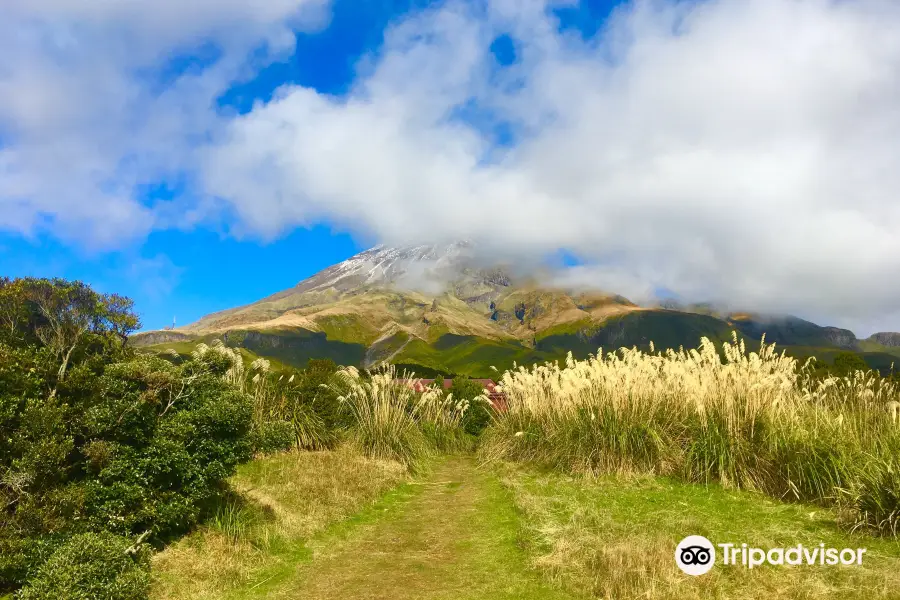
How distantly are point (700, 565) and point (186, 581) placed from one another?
5.14 metres

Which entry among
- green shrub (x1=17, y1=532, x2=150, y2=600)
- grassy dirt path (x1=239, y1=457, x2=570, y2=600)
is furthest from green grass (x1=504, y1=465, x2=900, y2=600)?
green shrub (x1=17, y1=532, x2=150, y2=600)

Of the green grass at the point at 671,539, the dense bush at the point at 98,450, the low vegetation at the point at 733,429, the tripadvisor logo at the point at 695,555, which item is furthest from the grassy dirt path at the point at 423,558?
the low vegetation at the point at 733,429

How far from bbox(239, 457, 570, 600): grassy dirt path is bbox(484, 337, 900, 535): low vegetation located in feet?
7.20

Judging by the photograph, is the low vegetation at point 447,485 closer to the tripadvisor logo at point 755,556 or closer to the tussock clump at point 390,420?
the tripadvisor logo at point 755,556

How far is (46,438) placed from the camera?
5.51 m

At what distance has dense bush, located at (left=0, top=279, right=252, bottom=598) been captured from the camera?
5.17 meters

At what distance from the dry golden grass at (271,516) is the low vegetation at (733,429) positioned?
387 cm

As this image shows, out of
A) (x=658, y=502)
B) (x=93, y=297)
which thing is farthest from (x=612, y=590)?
(x=93, y=297)

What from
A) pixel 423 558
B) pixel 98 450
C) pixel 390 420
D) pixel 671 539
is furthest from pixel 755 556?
pixel 390 420

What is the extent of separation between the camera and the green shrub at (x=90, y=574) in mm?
4684

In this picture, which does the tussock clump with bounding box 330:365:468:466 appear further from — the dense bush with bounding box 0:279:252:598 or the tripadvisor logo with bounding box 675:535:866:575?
the tripadvisor logo with bounding box 675:535:866:575

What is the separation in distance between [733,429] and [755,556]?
3.46 metres

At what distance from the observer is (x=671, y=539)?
222 inches

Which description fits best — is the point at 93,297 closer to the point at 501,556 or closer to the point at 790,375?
the point at 501,556
